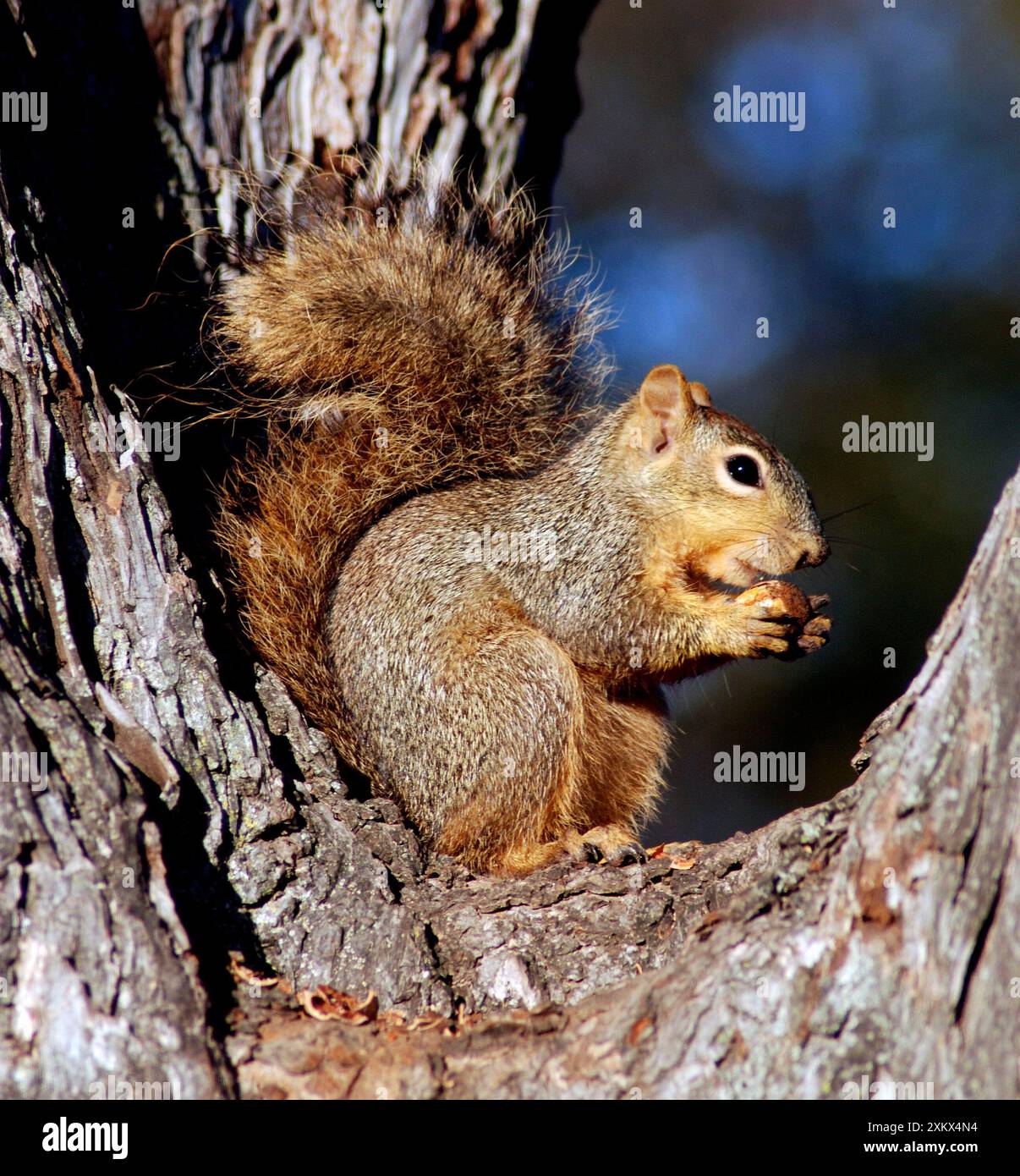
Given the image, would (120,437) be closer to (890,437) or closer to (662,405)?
(662,405)

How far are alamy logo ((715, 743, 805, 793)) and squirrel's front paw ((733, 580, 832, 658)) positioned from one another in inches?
82.1

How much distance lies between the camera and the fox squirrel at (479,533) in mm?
2223

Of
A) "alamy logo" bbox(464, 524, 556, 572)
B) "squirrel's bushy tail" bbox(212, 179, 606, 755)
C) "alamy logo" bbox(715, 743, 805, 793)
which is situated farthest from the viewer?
"alamy logo" bbox(715, 743, 805, 793)

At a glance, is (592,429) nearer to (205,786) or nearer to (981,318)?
(205,786)

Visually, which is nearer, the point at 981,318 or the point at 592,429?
the point at 592,429

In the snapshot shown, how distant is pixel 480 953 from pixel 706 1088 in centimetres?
57

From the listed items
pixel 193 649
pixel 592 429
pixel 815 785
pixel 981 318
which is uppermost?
pixel 981 318

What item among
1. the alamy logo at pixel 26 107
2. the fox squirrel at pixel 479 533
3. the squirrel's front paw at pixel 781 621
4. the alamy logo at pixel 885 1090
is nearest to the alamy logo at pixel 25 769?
the fox squirrel at pixel 479 533

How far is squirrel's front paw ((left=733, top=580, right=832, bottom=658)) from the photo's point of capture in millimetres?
2359

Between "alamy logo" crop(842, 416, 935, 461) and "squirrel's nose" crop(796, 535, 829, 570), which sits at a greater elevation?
"alamy logo" crop(842, 416, 935, 461)

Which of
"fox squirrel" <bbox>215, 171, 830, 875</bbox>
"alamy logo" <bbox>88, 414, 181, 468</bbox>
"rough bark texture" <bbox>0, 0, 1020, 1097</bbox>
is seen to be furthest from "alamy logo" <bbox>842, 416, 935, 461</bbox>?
"alamy logo" <bbox>88, 414, 181, 468</bbox>
